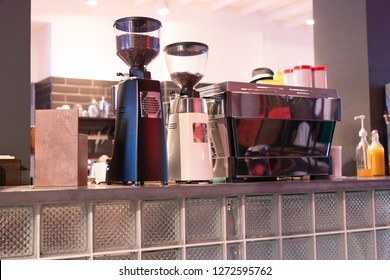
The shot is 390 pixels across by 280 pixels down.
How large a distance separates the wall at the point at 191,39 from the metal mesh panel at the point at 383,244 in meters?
4.70

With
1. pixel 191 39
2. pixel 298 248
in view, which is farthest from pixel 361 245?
pixel 191 39

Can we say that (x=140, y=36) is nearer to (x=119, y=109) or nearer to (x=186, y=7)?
(x=119, y=109)

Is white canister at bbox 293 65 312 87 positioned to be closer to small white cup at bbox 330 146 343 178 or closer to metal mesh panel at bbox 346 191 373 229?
small white cup at bbox 330 146 343 178

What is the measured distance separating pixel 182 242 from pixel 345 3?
207 cm

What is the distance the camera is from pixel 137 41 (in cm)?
219

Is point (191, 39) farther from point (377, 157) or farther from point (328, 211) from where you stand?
point (328, 211)

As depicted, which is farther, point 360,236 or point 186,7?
point 186,7

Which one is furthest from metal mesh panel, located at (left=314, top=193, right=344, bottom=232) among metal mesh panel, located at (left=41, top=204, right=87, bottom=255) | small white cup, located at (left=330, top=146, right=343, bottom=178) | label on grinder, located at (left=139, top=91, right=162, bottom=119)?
metal mesh panel, located at (left=41, top=204, right=87, bottom=255)

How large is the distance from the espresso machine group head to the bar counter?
0.30ft

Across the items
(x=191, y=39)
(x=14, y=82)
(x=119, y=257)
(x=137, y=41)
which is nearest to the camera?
(x=119, y=257)

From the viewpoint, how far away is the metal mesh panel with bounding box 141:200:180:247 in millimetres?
1867

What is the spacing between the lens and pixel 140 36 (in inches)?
86.4

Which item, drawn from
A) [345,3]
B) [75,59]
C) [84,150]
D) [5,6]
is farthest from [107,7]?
[84,150]

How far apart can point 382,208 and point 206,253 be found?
87 centimetres
